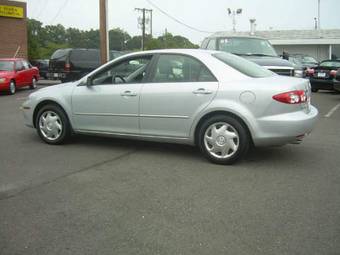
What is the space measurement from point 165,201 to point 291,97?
2293 mm

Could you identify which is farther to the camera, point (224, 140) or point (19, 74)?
point (19, 74)

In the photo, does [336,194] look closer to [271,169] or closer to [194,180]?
[271,169]

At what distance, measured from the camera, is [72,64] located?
2077cm

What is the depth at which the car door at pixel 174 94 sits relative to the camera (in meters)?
6.04

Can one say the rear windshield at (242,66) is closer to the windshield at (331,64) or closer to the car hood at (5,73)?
the windshield at (331,64)

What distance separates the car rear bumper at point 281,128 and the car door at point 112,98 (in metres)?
1.83

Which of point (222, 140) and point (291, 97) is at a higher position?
point (291, 97)

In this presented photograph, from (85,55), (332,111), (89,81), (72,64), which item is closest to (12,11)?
(85,55)

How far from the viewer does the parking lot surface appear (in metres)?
3.51

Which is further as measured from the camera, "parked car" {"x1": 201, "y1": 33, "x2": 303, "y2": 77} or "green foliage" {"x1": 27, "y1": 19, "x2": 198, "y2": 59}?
"green foliage" {"x1": 27, "y1": 19, "x2": 198, "y2": 59}

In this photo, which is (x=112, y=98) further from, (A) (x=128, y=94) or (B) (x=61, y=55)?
(B) (x=61, y=55)

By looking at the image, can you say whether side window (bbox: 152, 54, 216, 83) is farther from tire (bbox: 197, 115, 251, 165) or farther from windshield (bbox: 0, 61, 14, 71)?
windshield (bbox: 0, 61, 14, 71)

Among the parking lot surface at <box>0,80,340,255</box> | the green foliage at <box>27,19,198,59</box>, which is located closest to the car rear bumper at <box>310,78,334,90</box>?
the parking lot surface at <box>0,80,340,255</box>

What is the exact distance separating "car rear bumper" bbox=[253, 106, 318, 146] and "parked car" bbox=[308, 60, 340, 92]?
496 inches
